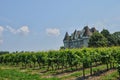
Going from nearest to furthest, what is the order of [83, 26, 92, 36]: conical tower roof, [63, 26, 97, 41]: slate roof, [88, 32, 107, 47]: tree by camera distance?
[88, 32, 107, 47]: tree
[83, 26, 92, 36]: conical tower roof
[63, 26, 97, 41]: slate roof

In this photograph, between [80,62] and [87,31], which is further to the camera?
[87,31]

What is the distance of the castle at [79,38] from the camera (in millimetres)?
96438

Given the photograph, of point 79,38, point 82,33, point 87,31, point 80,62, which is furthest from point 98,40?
point 80,62

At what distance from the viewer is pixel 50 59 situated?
3659cm

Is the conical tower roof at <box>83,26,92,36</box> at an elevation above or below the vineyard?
above

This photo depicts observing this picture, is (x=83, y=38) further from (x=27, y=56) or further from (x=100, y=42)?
(x=27, y=56)

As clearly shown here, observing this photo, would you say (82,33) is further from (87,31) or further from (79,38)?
(87,31)

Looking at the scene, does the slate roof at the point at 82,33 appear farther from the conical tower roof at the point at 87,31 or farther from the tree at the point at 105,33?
the tree at the point at 105,33

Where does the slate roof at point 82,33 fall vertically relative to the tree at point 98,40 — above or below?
above

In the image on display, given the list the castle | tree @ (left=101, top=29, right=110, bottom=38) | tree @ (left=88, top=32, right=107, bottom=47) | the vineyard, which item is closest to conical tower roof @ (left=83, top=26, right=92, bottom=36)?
the castle

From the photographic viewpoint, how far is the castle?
9644cm

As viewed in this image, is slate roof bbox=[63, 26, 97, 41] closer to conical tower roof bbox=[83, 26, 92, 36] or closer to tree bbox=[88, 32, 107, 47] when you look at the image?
conical tower roof bbox=[83, 26, 92, 36]

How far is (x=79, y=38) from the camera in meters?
102

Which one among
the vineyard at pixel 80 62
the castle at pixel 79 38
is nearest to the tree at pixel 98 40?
the castle at pixel 79 38
